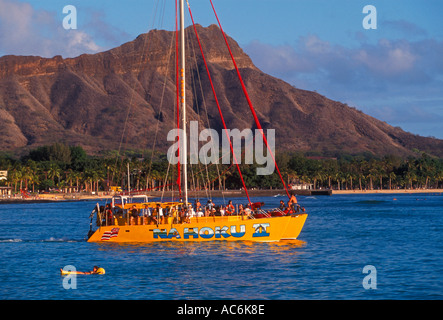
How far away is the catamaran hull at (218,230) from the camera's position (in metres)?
41.4

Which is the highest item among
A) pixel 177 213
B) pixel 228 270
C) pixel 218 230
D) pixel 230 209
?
pixel 230 209

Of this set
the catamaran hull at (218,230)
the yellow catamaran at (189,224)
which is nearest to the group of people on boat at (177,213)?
the yellow catamaran at (189,224)

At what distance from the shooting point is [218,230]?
137 feet

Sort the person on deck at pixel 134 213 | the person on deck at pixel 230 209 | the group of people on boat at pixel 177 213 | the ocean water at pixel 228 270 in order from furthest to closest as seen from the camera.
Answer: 1. the person on deck at pixel 230 209
2. the person on deck at pixel 134 213
3. the group of people on boat at pixel 177 213
4. the ocean water at pixel 228 270

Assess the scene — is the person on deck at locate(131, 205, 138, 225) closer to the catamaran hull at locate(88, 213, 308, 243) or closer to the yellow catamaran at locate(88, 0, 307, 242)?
the yellow catamaran at locate(88, 0, 307, 242)

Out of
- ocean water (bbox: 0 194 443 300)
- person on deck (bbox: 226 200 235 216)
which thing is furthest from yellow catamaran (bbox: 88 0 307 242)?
ocean water (bbox: 0 194 443 300)

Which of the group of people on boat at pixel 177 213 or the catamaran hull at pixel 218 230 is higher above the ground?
the group of people on boat at pixel 177 213

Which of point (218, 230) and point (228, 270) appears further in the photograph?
point (218, 230)

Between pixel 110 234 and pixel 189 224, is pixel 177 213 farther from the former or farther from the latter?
pixel 110 234

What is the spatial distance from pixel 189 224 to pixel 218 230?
2.00 meters

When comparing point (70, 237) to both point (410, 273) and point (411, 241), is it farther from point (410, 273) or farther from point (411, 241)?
point (410, 273)

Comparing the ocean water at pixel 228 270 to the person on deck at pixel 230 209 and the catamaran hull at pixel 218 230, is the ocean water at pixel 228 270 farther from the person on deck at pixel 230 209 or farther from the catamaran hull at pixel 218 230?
the person on deck at pixel 230 209

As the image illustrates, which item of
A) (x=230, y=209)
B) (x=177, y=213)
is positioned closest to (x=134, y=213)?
(x=177, y=213)

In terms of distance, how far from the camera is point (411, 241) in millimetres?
52562
